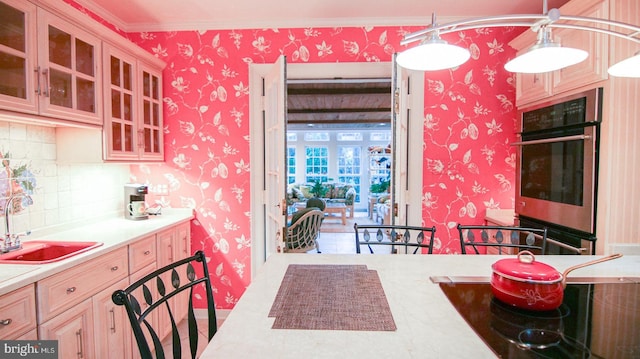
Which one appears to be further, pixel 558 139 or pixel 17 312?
pixel 558 139

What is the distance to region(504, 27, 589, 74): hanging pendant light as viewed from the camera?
0.94 metres

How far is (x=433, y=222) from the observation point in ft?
8.70

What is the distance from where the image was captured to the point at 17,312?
1.25 metres

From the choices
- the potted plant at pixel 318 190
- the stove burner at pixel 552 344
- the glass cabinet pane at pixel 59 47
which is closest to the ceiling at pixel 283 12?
the glass cabinet pane at pixel 59 47

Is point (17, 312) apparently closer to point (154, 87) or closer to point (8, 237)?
point (8, 237)

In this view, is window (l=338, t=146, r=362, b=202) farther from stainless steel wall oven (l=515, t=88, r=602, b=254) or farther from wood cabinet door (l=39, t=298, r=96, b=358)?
wood cabinet door (l=39, t=298, r=96, b=358)

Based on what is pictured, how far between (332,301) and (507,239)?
1.97m

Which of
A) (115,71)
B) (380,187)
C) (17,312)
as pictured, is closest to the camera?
(17,312)

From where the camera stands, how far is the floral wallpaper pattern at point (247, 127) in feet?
8.50

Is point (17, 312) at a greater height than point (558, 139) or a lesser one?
lesser

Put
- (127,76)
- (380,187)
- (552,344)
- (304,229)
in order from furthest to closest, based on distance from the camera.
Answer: (380,187) < (304,229) < (127,76) < (552,344)

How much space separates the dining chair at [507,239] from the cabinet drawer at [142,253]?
75.1 inches

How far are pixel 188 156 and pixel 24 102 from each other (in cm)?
127

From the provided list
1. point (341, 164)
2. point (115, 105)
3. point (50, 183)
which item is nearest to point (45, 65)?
point (115, 105)
